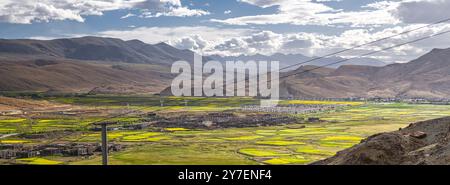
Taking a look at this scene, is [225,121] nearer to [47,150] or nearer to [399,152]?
[47,150]

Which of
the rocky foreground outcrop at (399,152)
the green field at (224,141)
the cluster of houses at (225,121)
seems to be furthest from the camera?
the cluster of houses at (225,121)

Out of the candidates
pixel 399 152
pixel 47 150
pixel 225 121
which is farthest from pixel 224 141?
pixel 399 152

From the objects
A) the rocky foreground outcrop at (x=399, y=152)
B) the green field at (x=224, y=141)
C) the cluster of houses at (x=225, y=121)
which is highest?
the rocky foreground outcrop at (x=399, y=152)

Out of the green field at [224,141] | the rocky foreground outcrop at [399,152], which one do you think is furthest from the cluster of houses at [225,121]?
the rocky foreground outcrop at [399,152]

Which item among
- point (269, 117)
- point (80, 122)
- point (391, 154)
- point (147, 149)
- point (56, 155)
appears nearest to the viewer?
point (391, 154)

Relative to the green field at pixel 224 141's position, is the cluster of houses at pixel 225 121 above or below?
above

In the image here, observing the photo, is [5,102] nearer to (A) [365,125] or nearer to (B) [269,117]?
(B) [269,117]

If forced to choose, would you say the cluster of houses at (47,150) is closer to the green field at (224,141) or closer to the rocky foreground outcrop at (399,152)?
the green field at (224,141)
